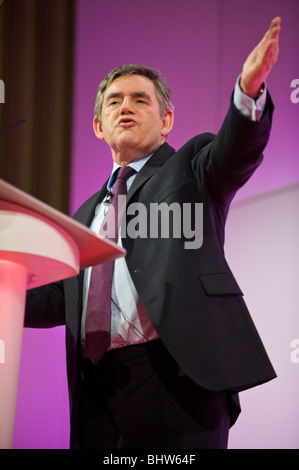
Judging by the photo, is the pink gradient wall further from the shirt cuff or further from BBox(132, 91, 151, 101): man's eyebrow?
the shirt cuff

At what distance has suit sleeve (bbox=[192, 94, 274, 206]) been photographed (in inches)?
51.6

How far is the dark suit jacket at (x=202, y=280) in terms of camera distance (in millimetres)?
1316

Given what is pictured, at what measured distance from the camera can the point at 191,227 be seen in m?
1.45

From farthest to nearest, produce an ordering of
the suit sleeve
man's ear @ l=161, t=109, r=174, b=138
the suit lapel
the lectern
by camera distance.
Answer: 1. man's ear @ l=161, t=109, r=174, b=138
2. the suit lapel
3. the suit sleeve
4. the lectern

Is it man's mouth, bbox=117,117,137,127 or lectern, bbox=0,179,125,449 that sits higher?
man's mouth, bbox=117,117,137,127

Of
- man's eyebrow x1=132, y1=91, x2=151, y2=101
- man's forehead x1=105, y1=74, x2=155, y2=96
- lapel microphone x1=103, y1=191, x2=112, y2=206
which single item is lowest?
lapel microphone x1=103, y1=191, x2=112, y2=206

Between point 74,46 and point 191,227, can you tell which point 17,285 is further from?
point 74,46

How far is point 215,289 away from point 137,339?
226 mm

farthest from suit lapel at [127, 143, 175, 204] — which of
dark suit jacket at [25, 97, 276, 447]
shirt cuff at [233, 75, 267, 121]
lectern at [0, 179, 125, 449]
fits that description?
lectern at [0, 179, 125, 449]

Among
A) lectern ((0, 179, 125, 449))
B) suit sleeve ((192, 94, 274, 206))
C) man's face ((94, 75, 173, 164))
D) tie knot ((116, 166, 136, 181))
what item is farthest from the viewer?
man's face ((94, 75, 173, 164))

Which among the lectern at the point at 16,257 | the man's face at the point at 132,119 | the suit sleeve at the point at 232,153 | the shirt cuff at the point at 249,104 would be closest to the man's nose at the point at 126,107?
the man's face at the point at 132,119

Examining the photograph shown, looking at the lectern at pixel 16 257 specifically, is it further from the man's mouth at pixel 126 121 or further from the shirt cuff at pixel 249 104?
the man's mouth at pixel 126 121

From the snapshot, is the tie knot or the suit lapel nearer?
the suit lapel

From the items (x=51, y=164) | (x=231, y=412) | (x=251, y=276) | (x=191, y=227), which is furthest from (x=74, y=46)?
(x=231, y=412)
